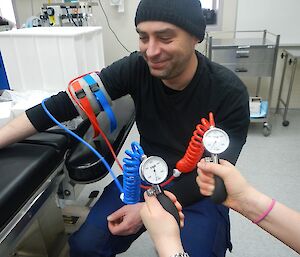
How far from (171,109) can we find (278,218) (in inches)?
21.0

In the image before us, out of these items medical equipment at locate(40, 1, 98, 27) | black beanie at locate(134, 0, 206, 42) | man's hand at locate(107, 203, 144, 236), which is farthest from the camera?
medical equipment at locate(40, 1, 98, 27)

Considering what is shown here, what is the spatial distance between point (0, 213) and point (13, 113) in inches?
22.1

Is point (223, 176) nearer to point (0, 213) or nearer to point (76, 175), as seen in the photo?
point (76, 175)

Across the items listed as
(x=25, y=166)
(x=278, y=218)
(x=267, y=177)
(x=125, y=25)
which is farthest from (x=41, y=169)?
(x=125, y=25)

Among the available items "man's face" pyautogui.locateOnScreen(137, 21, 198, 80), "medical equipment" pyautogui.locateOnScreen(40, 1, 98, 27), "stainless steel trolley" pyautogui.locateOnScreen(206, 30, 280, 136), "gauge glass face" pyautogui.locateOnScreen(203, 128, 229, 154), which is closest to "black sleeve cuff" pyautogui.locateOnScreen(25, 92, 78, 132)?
"man's face" pyautogui.locateOnScreen(137, 21, 198, 80)

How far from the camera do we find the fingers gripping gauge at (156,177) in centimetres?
75

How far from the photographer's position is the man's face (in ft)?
2.99

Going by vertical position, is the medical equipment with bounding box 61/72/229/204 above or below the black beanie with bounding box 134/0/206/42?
below

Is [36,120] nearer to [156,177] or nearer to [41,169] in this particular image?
[41,169]

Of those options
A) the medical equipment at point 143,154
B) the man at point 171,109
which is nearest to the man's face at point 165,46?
the man at point 171,109

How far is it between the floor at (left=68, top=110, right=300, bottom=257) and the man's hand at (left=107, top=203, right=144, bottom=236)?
0.60 m

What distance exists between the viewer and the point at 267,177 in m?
2.10

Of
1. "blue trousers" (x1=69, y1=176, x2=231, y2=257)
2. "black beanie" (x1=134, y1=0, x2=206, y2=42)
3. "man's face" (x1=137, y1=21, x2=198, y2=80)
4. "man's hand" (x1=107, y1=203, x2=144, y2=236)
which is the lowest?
"blue trousers" (x1=69, y1=176, x2=231, y2=257)

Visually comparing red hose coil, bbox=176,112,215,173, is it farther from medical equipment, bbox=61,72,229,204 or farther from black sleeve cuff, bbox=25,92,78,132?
black sleeve cuff, bbox=25,92,78,132
